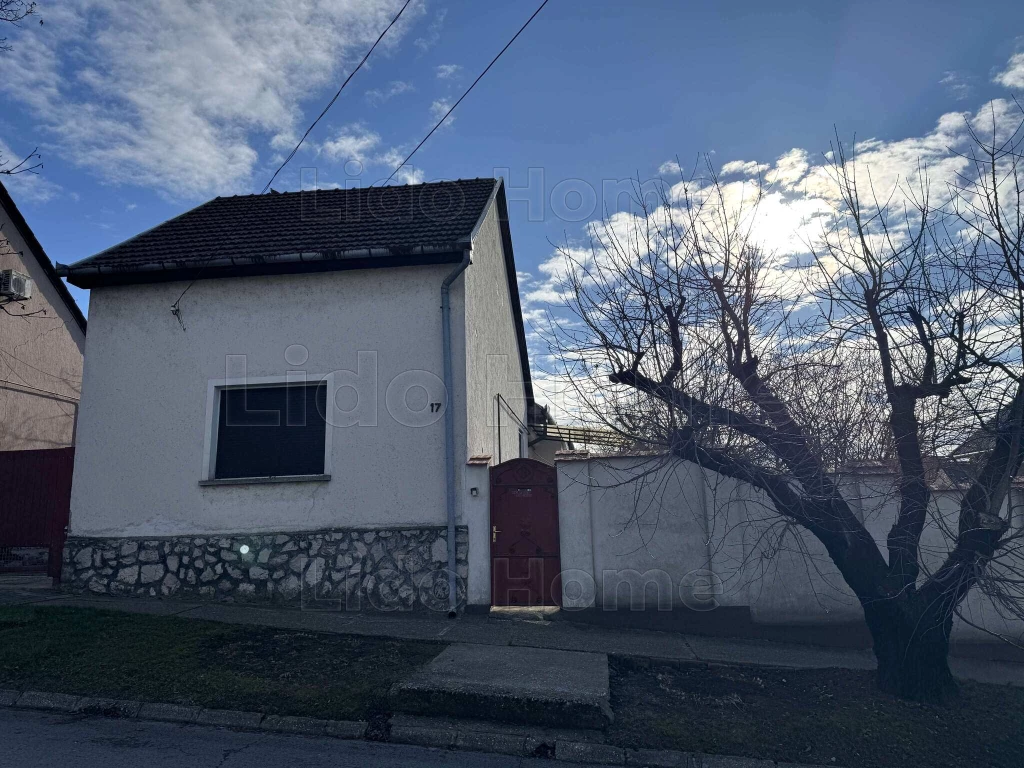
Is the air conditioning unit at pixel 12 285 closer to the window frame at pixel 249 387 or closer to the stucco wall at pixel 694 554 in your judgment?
the window frame at pixel 249 387

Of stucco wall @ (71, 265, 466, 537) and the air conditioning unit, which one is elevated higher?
the air conditioning unit

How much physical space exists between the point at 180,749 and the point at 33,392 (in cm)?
1146

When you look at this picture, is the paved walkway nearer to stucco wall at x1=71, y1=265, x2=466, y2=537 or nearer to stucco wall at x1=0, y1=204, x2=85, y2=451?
stucco wall at x1=71, y1=265, x2=466, y2=537

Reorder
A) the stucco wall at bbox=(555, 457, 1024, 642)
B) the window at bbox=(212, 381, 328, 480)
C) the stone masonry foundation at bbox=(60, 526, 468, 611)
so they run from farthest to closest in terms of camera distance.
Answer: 1. the window at bbox=(212, 381, 328, 480)
2. the stone masonry foundation at bbox=(60, 526, 468, 611)
3. the stucco wall at bbox=(555, 457, 1024, 642)

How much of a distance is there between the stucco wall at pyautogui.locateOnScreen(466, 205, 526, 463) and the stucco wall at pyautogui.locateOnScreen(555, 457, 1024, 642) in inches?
79.7

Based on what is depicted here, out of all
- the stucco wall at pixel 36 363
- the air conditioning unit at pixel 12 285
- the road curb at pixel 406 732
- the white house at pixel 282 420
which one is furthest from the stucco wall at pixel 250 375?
the stucco wall at pixel 36 363

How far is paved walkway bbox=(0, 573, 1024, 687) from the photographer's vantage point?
23.8 feet

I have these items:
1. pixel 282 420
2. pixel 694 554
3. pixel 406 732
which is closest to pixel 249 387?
pixel 282 420

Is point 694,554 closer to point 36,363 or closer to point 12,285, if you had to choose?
point 12,285

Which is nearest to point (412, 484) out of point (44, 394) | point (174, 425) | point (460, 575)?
point (460, 575)

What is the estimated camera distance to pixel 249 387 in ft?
31.5

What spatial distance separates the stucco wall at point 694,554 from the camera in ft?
27.1

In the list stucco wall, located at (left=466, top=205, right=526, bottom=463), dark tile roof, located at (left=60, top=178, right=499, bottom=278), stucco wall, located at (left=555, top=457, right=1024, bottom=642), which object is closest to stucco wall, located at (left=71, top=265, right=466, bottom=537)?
dark tile roof, located at (left=60, top=178, right=499, bottom=278)

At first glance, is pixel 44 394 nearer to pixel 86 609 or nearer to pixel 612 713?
pixel 86 609
